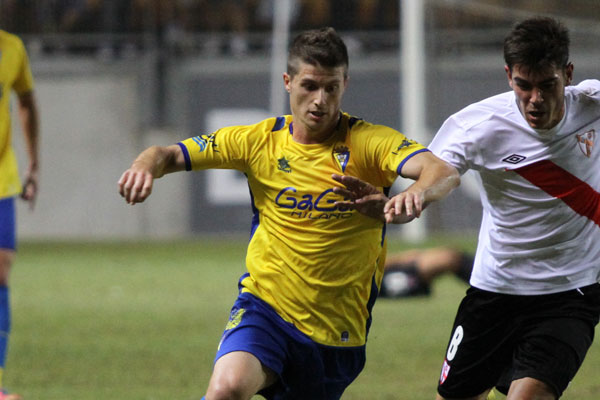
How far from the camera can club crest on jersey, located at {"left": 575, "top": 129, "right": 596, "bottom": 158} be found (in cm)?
475

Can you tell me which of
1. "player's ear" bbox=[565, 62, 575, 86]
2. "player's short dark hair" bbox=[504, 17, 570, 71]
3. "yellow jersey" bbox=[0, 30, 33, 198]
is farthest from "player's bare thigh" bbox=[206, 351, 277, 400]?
"yellow jersey" bbox=[0, 30, 33, 198]

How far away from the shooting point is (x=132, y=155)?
23.7 m

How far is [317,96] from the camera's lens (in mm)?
4730

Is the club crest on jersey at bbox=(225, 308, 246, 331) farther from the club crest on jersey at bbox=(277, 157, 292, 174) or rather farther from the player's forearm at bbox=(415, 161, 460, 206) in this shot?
the player's forearm at bbox=(415, 161, 460, 206)

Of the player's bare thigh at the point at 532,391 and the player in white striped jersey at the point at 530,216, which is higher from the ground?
the player in white striped jersey at the point at 530,216

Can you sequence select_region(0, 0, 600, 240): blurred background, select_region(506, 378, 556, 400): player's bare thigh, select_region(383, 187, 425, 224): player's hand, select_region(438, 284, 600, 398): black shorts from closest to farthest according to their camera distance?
select_region(383, 187, 425, 224): player's hand, select_region(506, 378, 556, 400): player's bare thigh, select_region(438, 284, 600, 398): black shorts, select_region(0, 0, 600, 240): blurred background

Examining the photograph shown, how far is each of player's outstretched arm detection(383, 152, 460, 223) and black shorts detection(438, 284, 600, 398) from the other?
778 millimetres

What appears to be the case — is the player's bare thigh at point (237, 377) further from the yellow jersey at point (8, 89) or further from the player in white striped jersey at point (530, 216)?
the yellow jersey at point (8, 89)

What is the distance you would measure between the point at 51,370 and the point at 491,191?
399 centimetres

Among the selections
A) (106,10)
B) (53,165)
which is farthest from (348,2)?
(53,165)

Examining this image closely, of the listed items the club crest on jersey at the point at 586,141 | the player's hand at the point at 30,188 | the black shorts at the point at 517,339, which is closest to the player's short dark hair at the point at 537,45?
the club crest on jersey at the point at 586,141

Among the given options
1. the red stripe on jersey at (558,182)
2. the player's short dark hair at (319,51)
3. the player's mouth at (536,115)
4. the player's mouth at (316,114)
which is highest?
the player's short dark hair at (319,51)

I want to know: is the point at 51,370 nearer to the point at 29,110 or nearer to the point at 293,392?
the point at 29,110

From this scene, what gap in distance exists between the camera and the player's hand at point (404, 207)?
3.98 m
